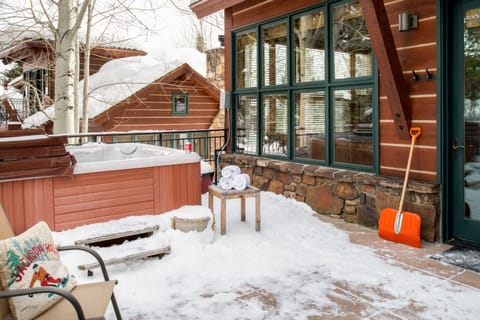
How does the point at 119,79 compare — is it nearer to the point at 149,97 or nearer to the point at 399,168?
the point at 149,97

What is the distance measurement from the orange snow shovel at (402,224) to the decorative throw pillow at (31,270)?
2872 mm

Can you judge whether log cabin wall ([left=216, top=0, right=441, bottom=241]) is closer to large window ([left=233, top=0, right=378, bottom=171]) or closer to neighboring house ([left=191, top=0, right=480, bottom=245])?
neighboring house ([left=191, top=0, right=480, bottom=245])

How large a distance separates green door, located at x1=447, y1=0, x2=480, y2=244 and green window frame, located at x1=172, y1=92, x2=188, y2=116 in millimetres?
9285

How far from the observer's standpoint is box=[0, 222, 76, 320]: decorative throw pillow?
6.42ft

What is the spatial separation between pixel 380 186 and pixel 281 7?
270cm

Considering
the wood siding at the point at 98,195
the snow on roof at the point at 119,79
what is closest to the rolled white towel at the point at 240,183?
the wood siding at the point at 98,195

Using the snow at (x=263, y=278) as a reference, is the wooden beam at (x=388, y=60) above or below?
above

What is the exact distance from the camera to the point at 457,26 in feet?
12.6

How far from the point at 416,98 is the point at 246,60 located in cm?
297

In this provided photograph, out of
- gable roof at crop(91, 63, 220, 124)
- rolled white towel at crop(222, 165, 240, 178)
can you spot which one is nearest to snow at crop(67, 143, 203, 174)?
rolled white towel at crop(222, 165, 240, 178)

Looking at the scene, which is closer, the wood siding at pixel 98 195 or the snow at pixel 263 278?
the snow at pixel 263 278

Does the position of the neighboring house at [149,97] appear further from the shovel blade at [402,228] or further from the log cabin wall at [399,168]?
the shovel blade at [402,228]

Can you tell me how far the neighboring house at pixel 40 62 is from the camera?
11.0 meters

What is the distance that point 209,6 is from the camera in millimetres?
5766
